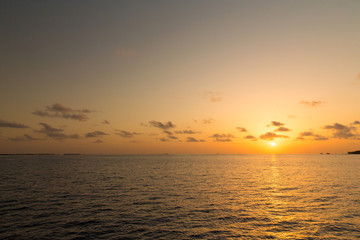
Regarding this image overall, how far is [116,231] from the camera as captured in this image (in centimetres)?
2681

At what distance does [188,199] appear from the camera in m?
43.9

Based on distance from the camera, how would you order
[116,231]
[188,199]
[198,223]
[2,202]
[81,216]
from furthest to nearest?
[188,199]
[2,202]
[81,216]
[198,223]
[116,231]

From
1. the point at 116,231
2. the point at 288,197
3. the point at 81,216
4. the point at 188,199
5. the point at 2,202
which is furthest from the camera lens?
the point at 288,197

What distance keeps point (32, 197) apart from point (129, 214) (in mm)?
24568

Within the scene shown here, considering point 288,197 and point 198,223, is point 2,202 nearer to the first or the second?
point 198,223

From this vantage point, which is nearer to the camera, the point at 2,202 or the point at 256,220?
the point at 256,220

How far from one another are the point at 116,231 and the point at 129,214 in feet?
21.9

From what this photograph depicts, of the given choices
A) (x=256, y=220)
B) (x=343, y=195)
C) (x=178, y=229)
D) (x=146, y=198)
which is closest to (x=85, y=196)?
(x=146, y=198)

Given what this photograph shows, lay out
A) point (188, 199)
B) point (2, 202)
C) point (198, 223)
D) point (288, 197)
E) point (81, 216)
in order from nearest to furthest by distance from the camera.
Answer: point (198, 223) < point (81, 216) < point (2, 202) < point (188, 199) < point (288, 197)

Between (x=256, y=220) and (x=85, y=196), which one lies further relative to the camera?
(x=85, y=196)

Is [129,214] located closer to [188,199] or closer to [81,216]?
[81,216]

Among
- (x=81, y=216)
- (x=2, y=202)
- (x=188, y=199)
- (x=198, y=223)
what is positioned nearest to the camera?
(x=198, y=223)

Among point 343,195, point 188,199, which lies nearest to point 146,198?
point 188,199

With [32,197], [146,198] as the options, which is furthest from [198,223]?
[32,197]
